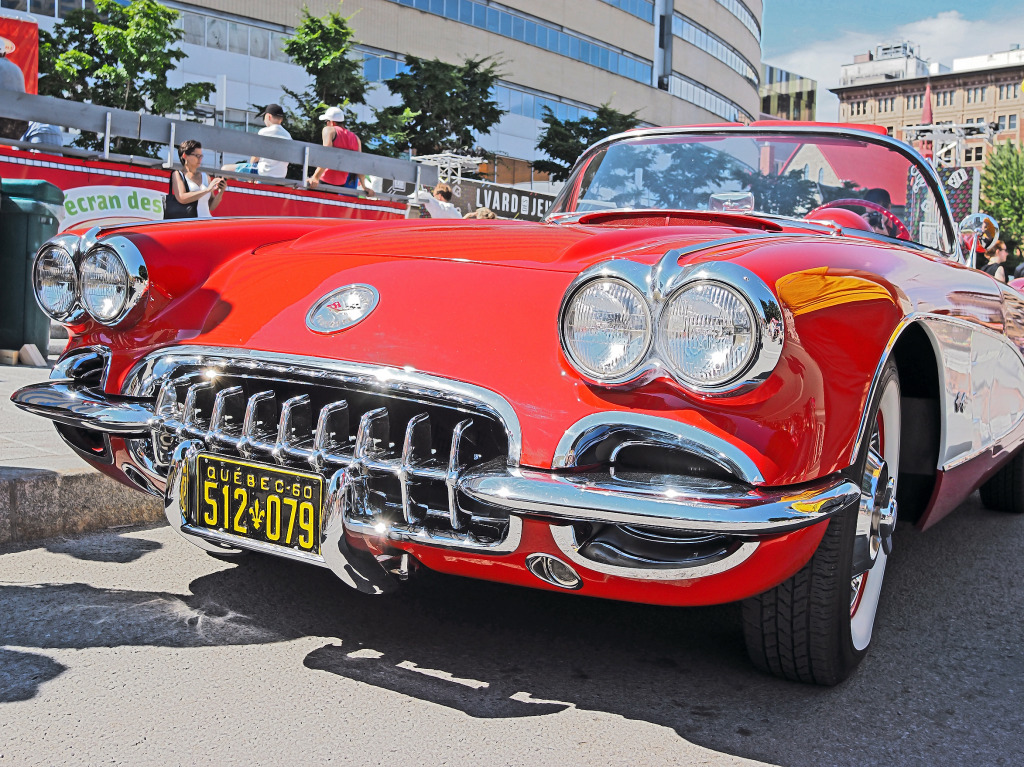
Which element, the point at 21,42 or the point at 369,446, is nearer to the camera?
the point at 369,446

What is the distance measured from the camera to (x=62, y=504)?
11.2 ft

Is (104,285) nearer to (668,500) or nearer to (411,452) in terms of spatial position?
(411,452)

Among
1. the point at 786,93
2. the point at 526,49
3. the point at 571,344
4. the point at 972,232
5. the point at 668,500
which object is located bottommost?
the point at 668,500

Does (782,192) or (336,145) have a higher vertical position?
(336,145)

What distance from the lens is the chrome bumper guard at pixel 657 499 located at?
1858 millimetres

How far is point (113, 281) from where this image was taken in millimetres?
2725

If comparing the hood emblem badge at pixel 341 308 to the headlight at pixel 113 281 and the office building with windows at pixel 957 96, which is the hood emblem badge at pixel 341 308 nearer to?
the headlight at pixel 113 281

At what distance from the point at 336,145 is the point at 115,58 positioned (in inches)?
424

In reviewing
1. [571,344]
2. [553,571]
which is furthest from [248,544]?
[571,344]

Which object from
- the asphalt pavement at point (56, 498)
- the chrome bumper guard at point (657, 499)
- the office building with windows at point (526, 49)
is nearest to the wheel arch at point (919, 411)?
the chrome bumper guard at point (657, 499)

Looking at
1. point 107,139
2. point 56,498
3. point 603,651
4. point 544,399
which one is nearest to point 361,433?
point 544,399

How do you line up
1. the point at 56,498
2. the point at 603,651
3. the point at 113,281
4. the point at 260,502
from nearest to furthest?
the point at 260,502
the point at 603,651
the point at 113,281
the point at 56,498

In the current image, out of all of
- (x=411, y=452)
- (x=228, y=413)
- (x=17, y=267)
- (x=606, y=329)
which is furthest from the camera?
(x=17, y=267)

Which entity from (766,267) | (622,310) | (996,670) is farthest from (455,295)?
(996,670)
